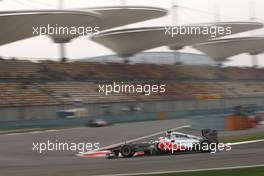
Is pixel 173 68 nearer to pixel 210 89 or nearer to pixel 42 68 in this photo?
pixel 210 89

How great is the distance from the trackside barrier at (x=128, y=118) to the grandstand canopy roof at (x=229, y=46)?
3966cm

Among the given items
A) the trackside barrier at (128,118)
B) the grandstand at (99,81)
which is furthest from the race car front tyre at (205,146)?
the grandstand at (99,81)

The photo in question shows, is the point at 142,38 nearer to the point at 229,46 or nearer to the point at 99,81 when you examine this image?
the point at 99,81

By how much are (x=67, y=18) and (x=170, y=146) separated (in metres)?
36.1

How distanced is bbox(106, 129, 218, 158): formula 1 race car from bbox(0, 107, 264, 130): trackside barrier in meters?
13.1

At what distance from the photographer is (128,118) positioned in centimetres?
3922

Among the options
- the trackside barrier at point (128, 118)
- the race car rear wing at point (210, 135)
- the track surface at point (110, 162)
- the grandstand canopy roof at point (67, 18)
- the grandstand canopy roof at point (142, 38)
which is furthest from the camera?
the grandstand canopy roof at point (142, 38)

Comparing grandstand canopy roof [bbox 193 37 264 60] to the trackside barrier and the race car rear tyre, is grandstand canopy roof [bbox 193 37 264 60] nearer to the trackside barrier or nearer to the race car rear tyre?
the trackside barrier

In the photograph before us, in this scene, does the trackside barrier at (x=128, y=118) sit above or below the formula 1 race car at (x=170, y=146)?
above

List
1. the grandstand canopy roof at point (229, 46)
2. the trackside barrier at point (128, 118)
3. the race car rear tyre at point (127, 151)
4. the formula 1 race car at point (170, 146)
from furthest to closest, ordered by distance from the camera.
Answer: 1. the grandstand canopy roof at point (229, 46)
2. the trackside barrier at point (128, 118)
3. the formula 1 race car at point (170, 146)
4. the race car rear tyre at point (127, 151)

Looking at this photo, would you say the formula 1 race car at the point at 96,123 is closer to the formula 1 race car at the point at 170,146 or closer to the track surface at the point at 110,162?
the track surface at the point at 110,162

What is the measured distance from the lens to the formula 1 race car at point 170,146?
55.8ft

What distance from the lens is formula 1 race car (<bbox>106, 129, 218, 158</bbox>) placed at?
17000 millimetres

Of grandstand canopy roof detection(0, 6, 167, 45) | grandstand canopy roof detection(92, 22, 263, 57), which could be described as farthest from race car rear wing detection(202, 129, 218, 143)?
grandstand canopy roof detection(92, 22, 263, 57)
